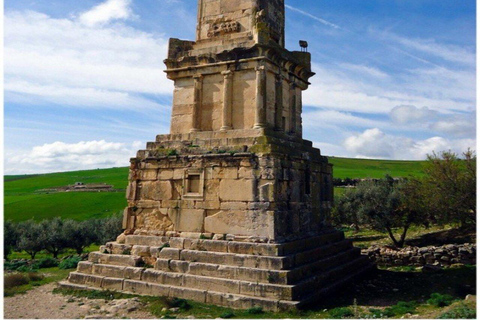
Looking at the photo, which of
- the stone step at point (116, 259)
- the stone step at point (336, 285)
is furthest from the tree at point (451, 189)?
the stone step at point (116, 259)

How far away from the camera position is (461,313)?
730cm

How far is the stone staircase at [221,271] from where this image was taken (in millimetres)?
8516

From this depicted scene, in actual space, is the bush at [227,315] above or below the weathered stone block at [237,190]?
below

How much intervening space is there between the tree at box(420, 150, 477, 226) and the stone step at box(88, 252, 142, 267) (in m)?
13.4

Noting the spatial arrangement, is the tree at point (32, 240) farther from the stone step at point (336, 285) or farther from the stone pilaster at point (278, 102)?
the stone step at point (336, 285)

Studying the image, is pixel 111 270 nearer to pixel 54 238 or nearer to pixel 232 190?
pixel 232 190

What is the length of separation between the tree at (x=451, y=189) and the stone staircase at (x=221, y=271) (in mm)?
7794

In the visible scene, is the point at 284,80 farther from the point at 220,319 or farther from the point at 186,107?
the point at 220,319

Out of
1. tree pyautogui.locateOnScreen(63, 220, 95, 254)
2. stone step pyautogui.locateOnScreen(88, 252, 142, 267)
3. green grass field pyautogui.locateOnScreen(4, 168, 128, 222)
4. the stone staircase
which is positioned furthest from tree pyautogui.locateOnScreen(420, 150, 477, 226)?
green grass field pyautogui.locateOnScreen(4, 168, 128, 222)

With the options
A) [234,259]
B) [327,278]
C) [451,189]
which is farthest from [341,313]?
[451,189]

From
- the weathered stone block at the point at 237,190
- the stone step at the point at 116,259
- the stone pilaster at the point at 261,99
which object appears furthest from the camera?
the stone pilaster at the point at 261,99

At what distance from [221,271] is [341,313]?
285cm

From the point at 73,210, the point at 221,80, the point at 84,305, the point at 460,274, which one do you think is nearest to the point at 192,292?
the point at 84,305

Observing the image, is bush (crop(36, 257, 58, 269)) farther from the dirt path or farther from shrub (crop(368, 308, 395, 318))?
shrub (crop(368, 308, 395, 318))
